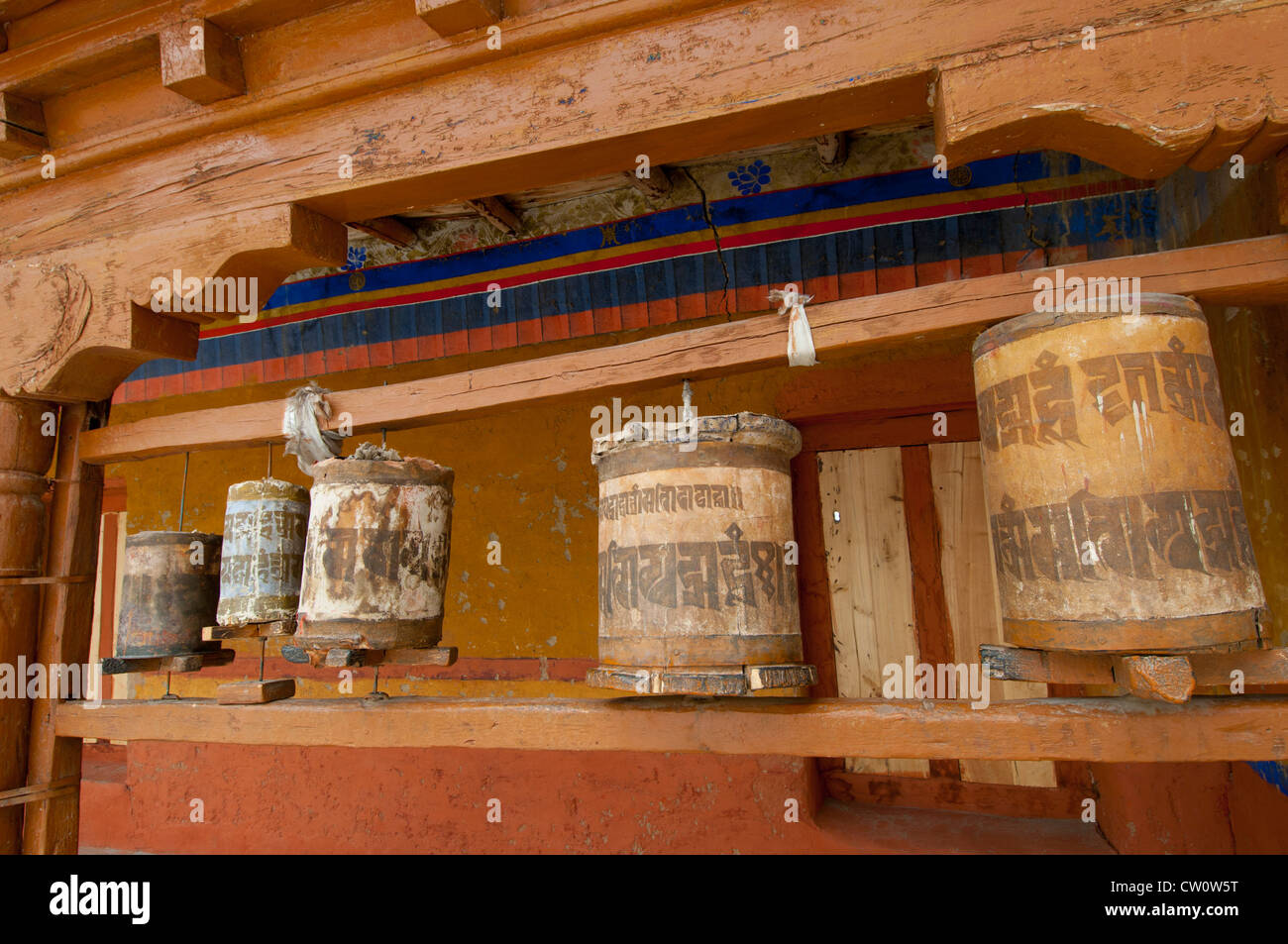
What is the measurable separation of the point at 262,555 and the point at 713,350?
1.82m

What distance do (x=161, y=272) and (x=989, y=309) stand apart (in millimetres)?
2747

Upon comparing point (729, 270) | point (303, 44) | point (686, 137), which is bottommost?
point (686, 137)

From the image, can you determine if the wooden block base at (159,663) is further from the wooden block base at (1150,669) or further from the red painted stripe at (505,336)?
the wooden block base at (1150,669)

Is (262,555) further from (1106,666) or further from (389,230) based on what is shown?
(1106,666)

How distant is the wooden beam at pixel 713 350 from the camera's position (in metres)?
1.87

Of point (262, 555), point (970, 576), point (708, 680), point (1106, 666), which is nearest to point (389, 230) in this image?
point (262, 555)

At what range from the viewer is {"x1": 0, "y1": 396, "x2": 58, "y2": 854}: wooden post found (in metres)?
2.76

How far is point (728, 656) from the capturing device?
196 cm

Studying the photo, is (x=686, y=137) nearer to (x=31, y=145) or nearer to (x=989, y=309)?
(x=989, y=309)

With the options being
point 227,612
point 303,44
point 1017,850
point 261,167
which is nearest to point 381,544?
point 227,612

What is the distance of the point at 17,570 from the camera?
2.79 metres

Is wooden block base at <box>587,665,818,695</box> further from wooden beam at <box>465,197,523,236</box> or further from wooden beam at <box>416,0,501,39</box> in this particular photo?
wooden beam at <box>465,197,523,236</box>

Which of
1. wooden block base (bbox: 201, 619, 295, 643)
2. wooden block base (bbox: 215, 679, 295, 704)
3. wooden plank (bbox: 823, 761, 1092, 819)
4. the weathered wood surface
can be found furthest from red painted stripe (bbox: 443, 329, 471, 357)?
the weathered wood surface

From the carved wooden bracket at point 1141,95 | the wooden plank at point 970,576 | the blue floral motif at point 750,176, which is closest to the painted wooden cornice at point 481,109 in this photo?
the carved wooden bracket at point 1141,95
